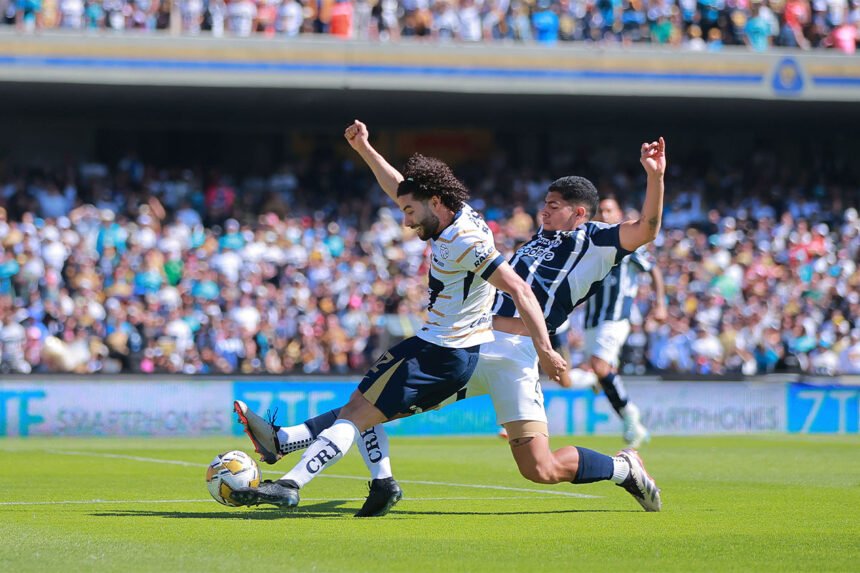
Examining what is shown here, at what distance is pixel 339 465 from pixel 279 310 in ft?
31.8

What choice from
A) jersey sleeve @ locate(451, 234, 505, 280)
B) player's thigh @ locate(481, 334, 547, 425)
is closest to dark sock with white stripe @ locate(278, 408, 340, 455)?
player's thigh @ locate(481, 334, 547, 425)

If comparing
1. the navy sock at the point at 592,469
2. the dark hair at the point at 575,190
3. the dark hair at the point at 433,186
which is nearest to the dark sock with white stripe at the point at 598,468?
the navy sock at the point at 592,469

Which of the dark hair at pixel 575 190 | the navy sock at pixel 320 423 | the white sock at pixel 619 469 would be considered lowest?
the white sock at pixel 619 469

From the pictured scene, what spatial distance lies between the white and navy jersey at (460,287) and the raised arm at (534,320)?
172 millimetres

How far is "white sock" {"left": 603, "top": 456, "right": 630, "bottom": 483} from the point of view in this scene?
881cm

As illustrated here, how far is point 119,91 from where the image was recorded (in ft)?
94.3

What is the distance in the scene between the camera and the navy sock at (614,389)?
1465 centimetres

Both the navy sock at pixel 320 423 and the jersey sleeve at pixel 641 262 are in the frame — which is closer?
the navy sock at pixel 320 423

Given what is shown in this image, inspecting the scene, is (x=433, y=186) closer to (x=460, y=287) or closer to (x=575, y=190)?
(x=460, y=287)

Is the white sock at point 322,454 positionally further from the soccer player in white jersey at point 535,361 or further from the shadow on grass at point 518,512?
the shadow on grass at point 518,512

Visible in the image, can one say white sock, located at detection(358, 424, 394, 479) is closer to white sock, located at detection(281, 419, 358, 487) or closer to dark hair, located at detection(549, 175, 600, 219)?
white sock, located at detection(281, 419, 358, 487)

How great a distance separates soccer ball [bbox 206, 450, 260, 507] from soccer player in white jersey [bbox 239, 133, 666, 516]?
0.16 m

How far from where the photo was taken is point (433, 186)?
8.22m

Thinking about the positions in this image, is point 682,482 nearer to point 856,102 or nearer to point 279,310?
point 279,310
